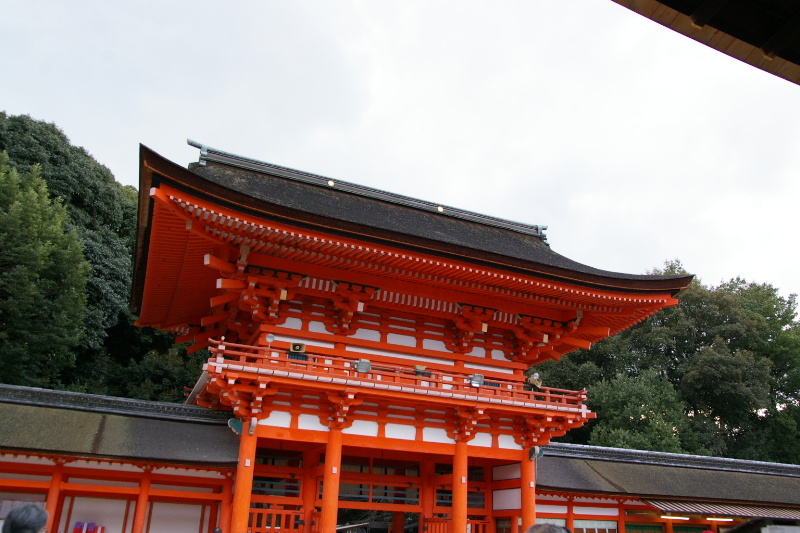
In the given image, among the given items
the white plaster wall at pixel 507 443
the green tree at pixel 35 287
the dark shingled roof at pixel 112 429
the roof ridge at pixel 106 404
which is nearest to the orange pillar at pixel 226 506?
the dark shingled roof at pixel 112 429

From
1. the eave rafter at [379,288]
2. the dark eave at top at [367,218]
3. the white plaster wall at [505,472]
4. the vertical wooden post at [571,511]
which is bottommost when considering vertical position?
the vertical wooden post at [571,511]

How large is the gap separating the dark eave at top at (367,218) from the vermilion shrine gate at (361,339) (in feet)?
0.16

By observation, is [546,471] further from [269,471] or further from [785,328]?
[785,328]

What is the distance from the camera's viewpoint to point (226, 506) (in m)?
11.4

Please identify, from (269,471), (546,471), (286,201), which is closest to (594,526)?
(546,471)

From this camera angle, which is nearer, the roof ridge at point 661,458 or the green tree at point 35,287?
the roof ridge at point 661,458

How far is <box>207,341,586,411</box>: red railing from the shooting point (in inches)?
414

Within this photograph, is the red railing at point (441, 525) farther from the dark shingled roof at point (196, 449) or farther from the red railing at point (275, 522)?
the red railing at point (275, 522)

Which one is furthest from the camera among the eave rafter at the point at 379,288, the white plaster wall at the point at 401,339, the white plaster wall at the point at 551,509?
the white plaster wall at the point at 551,509

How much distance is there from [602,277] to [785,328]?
30.5 meters

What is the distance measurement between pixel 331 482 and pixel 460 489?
276 centimetres

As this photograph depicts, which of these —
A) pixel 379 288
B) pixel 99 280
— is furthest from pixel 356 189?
pixel 99 280

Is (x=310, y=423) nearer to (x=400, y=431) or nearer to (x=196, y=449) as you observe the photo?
(x=400, y=431)

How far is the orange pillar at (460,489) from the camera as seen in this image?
38.6 ft
